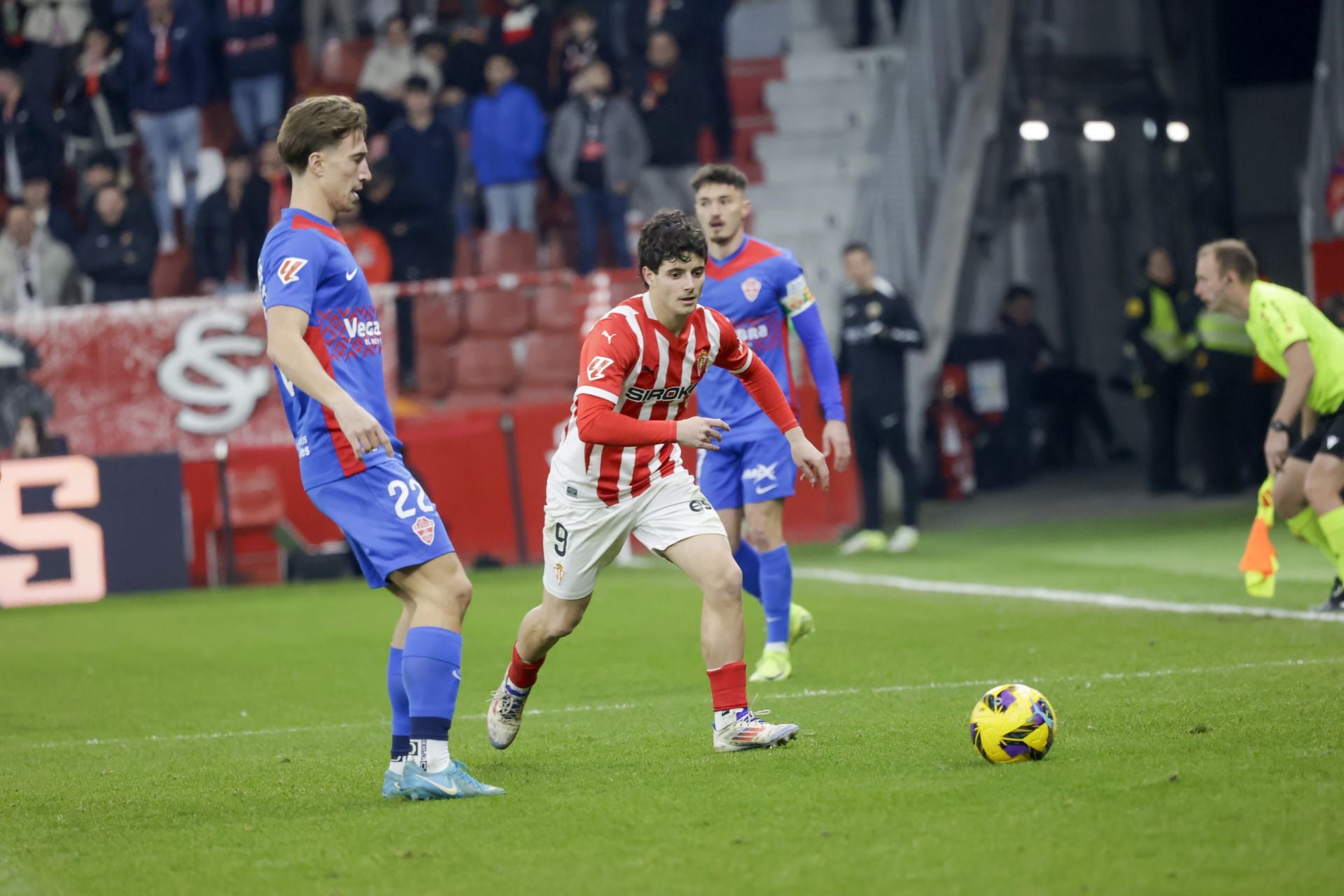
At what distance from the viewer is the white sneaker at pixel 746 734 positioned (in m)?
5.95

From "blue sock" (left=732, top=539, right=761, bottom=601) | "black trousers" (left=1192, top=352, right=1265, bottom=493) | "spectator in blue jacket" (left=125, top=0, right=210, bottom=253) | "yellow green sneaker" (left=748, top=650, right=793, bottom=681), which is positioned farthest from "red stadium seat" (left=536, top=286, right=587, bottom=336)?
"yellow green sneaker" (left=748, top=650, right=793, bottom=681)

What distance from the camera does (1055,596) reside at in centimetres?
1083

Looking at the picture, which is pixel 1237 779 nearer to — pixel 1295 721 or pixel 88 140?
pixel 1295 721

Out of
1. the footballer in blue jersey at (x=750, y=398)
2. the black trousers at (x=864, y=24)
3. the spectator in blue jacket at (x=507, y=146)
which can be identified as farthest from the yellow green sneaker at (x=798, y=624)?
the black trousers at (x=864, y=24)

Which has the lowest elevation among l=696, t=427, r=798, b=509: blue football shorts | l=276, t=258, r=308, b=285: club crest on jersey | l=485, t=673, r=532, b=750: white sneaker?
l=485, t=673, r=532, b=750: white sneaker

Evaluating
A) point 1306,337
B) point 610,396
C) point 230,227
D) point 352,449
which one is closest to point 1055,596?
point 1306,337

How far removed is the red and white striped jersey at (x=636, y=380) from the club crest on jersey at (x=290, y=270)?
1.08 metres

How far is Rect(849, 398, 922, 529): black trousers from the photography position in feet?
50.5

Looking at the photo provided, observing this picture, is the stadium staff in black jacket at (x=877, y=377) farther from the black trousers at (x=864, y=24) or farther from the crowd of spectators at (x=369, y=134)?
the black trousers at (x=864, y=24)

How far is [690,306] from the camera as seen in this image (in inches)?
233

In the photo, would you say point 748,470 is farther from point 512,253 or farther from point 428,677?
point 512,253

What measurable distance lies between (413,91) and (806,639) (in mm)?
9824

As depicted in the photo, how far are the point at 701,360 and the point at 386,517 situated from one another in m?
1.39

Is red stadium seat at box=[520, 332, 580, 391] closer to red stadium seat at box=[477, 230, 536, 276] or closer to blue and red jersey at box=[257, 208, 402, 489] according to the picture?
red stadium seat at box=[477, 230, 536, 276]
